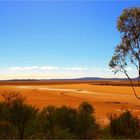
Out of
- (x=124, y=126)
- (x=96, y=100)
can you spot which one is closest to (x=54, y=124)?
(x=124, y=126)

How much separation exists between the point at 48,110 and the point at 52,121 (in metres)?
0.63

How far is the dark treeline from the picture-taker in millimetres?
15391

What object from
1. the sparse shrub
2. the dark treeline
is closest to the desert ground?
the sparse shrub

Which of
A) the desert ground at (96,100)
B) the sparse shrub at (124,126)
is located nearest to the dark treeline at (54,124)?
the sparse shrub at (124,126)

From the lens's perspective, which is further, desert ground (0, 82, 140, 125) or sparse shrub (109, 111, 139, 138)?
desert ground (0, 82, 140, 125)

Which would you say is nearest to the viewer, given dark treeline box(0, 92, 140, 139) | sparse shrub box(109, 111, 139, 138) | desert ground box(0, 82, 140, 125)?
dark treeline box(0, 92, 140, 139)

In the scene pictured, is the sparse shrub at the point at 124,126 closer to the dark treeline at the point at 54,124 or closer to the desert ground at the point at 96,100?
the dark treeline at the point at 54,124

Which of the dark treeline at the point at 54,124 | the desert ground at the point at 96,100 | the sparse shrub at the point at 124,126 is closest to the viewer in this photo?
the dark treeline at the point at 54,124

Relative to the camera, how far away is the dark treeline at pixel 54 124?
15.4 meters

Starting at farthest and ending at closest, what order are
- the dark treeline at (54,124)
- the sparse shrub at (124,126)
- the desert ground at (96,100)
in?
the desert ground at (96,100), the sparse shrub at (124,126), the dark treeline at (54,124)

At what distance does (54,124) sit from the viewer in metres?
16.5

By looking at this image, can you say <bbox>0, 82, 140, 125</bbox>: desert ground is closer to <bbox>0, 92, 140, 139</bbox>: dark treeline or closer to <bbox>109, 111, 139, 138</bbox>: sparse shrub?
<bbox>109, 111, 139, 138</bbox>: sparse shrub

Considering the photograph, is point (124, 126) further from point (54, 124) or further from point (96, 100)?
point (96, 100)

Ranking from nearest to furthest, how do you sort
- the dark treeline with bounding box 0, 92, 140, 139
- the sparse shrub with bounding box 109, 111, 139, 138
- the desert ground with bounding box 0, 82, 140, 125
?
the dark treeline with bounding box 0, 92, 140, 139
the sparse shrub with bounding box 109, 111, 139, 138
the desert ground with bounding box 0, 82, 140, 125
